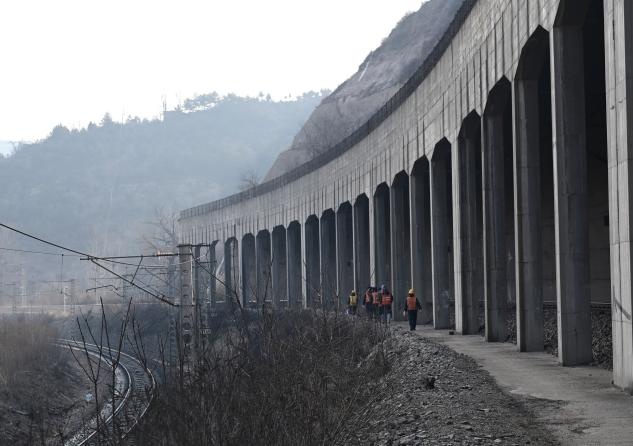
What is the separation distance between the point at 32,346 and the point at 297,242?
1027 inches

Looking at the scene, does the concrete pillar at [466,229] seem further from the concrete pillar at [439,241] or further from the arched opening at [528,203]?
the arched opening at [528,203]

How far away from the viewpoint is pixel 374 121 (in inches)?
1786

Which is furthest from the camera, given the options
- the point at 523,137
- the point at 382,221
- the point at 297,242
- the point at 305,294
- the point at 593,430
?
the point at 297,242

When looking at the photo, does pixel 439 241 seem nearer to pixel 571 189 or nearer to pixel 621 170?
pixel 571 189

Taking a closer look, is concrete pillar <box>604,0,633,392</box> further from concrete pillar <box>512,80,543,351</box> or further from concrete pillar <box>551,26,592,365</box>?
concrete pillar <box>512,80,543,351</box>

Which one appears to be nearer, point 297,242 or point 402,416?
point 402,416

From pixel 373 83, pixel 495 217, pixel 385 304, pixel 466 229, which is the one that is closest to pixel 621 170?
pixel 495 217

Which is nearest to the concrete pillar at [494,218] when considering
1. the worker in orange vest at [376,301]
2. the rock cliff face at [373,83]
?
the worker in orange vest at [376,301]

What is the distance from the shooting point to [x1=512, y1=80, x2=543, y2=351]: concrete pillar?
915 inches

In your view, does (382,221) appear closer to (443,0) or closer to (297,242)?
(297,242)

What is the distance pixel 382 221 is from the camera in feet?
151

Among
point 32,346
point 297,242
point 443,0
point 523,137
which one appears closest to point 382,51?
point 443,0

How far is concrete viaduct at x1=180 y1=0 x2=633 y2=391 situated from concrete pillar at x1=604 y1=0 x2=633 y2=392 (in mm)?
30

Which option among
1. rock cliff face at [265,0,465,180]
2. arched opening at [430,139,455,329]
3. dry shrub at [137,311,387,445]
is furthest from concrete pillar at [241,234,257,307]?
dry shrub at [137,311,387,445]
